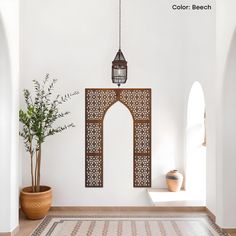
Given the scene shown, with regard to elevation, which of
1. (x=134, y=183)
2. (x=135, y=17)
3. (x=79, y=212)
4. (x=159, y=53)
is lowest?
(x=79, y=212)

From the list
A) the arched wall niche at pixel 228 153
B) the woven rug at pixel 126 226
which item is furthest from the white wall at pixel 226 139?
the woven rug at pixel 126 226

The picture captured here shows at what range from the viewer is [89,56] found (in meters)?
6.86

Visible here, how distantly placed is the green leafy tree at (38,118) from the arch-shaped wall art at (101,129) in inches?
14.8

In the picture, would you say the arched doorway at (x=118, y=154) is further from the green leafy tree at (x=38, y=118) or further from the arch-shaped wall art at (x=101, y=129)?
the green leafy tree at (x=38, y=118)

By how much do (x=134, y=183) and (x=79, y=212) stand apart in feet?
3.55

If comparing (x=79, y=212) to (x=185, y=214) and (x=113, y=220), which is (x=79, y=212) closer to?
(x=113, y=220)

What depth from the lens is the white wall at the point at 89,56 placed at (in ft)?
22.4

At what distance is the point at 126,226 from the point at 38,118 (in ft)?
7.01

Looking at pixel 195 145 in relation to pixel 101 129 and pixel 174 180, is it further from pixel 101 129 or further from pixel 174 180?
pixel 101 129

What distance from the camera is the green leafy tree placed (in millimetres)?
6141

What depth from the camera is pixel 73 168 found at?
6.84 metres

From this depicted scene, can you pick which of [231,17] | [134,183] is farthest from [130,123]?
[231,17]

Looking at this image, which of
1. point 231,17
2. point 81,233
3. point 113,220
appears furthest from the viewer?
point 113,220

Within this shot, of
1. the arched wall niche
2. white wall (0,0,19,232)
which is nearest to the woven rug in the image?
the arched wall niche
